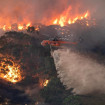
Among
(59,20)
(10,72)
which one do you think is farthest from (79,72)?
(59,20)

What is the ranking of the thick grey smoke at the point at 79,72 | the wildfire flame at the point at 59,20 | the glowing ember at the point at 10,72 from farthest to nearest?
the wildfire flame at the point at 59,20
the glowing ember at the point at 10,72
the thick grey smoke at the point at 79,72

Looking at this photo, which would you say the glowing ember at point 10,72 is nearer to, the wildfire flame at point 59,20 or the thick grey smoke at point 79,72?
the thick grey smoke at point 79,72

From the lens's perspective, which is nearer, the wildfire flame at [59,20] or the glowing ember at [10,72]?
the glowing ember at [10,72]

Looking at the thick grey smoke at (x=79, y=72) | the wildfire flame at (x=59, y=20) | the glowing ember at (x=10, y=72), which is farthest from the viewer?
the wildfire flame at (x=59, y=20)

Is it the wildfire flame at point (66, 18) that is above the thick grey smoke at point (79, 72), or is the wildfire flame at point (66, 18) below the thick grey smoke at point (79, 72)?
above

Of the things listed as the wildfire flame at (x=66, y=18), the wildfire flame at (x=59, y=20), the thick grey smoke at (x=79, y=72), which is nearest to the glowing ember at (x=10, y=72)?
the thick grey smoke at (x=79, y=72)

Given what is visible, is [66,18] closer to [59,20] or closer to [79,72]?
[59,20]
